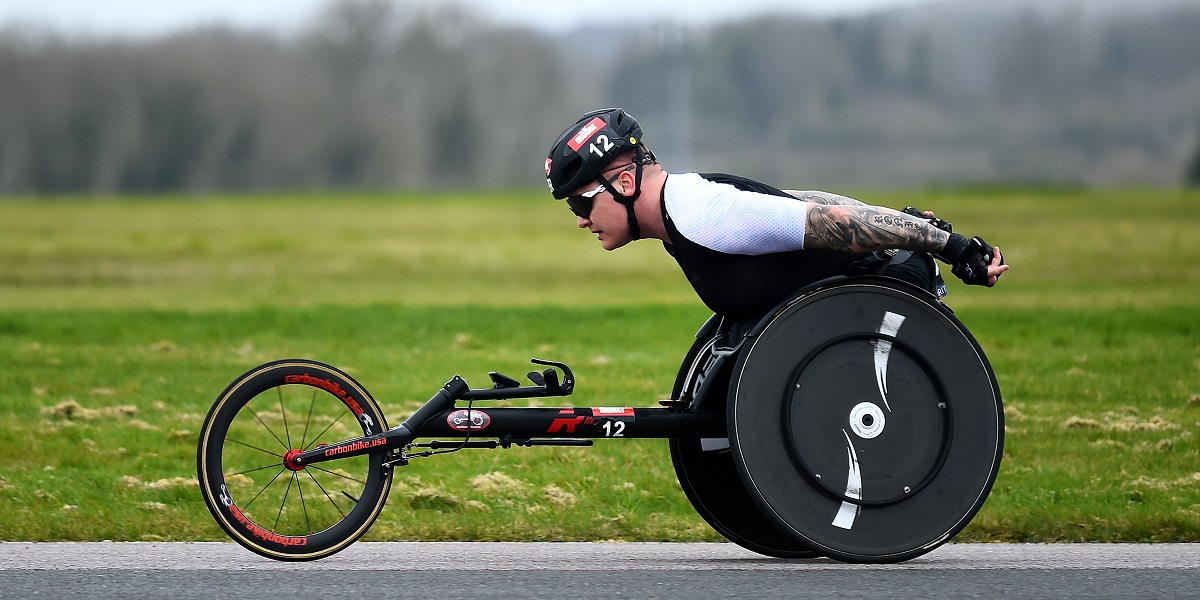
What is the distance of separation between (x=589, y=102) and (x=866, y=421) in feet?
340

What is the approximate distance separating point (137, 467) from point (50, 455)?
596 mm

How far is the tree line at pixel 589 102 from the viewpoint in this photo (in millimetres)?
79562

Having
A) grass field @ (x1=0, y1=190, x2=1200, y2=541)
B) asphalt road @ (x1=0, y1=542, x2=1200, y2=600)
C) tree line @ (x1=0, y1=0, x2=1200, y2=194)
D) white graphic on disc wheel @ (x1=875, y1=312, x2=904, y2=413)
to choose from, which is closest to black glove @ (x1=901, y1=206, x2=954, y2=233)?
white graphic on disc wheel @ (x1=875, y1=312, x2=904, y2=413)

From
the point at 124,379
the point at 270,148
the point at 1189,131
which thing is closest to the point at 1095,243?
the point at 124,379

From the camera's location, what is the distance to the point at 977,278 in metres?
5.55

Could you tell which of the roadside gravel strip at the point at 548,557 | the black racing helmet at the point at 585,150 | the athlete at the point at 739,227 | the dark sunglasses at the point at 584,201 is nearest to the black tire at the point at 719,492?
the roadside gravel strip at the point at 548,557

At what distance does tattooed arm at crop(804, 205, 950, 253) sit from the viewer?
547 cm

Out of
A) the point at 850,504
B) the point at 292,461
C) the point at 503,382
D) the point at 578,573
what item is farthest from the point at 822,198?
the point at 292,461

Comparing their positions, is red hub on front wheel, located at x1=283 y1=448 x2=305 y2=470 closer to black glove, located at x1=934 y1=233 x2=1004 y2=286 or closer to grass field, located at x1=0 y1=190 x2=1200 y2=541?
grass field, located at x1=0 y1=190 x2=1200 y2=541

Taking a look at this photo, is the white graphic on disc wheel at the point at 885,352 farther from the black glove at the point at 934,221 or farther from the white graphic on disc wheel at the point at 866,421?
the black glove at the point at 934,221

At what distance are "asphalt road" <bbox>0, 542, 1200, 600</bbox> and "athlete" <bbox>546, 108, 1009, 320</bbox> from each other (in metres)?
0.95

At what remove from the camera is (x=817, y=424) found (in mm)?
5492

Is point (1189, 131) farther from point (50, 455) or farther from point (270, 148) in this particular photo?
point (50, 455)

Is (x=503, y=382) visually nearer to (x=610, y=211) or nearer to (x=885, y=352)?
(x=610, y=211)
